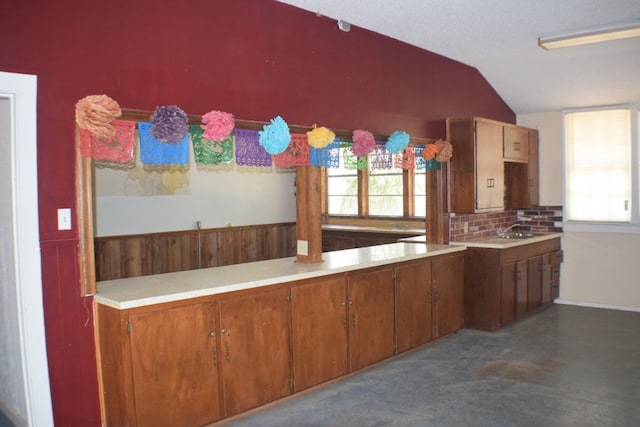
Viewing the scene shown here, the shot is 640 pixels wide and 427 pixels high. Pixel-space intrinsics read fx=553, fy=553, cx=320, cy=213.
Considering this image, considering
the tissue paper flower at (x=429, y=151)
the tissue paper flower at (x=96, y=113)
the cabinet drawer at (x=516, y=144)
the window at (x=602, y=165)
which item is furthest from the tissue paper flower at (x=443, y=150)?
the tissue paper flower at (x=96, y=113)

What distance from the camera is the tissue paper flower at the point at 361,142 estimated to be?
172 inches

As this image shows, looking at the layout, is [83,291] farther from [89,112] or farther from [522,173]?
[522,173]

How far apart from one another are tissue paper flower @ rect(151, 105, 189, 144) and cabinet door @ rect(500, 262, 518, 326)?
3583 mm

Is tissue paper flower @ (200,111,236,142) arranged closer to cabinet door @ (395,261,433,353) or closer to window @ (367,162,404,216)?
cabinet door @ (395,261,433,353)

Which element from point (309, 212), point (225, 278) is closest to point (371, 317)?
point (309, 212)

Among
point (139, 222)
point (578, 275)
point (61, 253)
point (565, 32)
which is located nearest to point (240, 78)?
point (61, 253)

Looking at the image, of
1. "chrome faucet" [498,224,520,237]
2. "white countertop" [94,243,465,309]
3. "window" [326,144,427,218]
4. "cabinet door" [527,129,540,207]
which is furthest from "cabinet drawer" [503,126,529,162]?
"white countertop" [94,243,465,309]

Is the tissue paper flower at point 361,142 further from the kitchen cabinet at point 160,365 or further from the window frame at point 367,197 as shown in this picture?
the window frame at point 367,197

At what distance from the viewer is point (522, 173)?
668 centimetres

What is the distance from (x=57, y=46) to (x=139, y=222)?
3.76m

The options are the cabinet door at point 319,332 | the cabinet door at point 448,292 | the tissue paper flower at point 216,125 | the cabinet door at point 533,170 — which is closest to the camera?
the tissue paper flower at point 216,125

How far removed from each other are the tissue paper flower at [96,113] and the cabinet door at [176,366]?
0.99 m

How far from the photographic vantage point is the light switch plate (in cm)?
291

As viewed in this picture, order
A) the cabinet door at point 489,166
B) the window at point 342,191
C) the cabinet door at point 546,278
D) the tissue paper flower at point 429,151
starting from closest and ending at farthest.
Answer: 1. the tissue paper flower at point 429,151
2. the cabinet door at point 489,166
3. the cabinet door at point 546,278
4. the window at point 342,191
